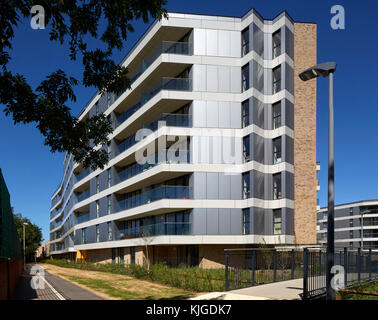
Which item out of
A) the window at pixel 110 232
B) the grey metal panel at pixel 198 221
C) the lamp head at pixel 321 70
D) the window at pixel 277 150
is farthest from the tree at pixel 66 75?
the window at pixel 110 232

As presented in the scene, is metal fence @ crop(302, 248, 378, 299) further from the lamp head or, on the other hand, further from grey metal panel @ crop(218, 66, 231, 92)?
grey metal panel @ crop(218, 66, 231, 92)

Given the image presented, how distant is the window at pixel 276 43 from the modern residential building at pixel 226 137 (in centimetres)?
16

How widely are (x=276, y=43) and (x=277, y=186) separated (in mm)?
11981

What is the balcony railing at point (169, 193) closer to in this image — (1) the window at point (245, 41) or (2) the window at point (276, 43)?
(1) the window at point (245, 41)

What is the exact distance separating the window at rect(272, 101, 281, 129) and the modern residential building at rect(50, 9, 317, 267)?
82 millimetres

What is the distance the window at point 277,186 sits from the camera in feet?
104

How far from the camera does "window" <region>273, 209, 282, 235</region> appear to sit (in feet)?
102

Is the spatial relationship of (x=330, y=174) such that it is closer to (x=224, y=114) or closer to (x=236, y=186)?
(x=236, y=186)

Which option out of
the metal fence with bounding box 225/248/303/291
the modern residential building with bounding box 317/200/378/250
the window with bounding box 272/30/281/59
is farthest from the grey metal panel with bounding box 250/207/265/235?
the modern residential building with bounding box 317/200/378/250

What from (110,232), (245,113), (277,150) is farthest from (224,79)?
(110,232)

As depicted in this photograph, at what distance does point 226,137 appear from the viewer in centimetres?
3162

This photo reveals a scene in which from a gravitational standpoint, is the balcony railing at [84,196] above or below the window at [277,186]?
below

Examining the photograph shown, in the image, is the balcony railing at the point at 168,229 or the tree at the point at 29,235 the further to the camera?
the tree at the point at 29,235
